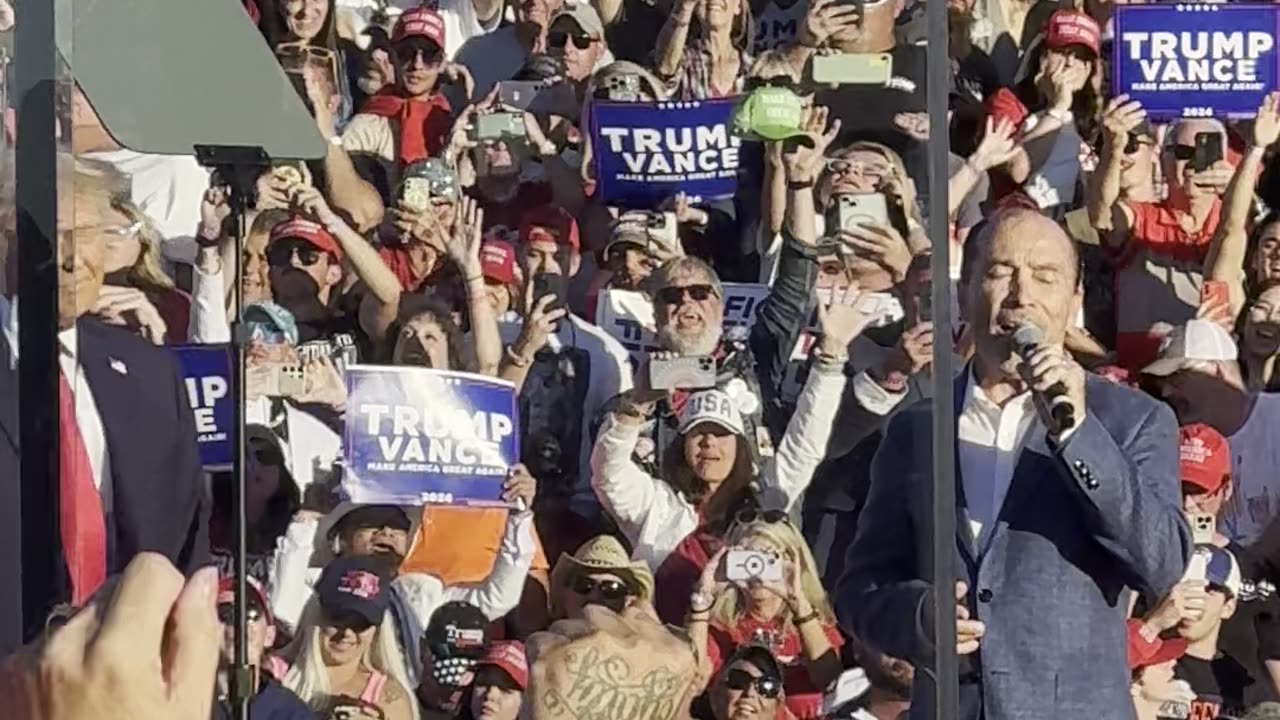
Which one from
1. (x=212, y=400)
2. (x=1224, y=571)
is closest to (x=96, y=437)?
(x=212, y=400)

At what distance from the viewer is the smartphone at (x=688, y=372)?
236 cm

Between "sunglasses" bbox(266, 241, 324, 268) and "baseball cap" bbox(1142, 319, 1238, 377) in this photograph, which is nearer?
"sunglasses" bbox(266, 241, 324, 268)

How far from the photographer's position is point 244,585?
2.30 metres

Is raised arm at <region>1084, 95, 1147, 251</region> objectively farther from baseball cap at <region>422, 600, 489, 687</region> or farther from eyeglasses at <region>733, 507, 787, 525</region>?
baseball cap at <region>422, 600, 489, 687</region>

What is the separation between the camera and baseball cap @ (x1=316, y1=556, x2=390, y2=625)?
2.33 metres

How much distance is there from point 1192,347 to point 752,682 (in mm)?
799

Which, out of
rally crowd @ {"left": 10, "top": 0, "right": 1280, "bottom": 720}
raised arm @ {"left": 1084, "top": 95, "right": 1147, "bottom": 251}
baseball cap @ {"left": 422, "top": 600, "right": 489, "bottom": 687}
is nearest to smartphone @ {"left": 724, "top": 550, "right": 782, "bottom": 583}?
rally crowd @ {"left": 10, "top": 0, "right": 1280, "bottom": 720}

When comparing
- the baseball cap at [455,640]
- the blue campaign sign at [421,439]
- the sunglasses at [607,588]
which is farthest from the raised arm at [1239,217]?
the baseball cap at [455,640]

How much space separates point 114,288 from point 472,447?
535 mm

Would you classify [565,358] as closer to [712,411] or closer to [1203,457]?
[712,411]

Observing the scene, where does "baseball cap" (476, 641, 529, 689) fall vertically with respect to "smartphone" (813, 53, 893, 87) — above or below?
below

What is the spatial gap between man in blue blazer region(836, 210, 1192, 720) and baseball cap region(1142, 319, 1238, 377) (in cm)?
6

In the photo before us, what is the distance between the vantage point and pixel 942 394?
7.79 ft

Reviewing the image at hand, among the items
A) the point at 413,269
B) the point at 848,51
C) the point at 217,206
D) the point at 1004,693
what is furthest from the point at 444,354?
the point at 1004,693
